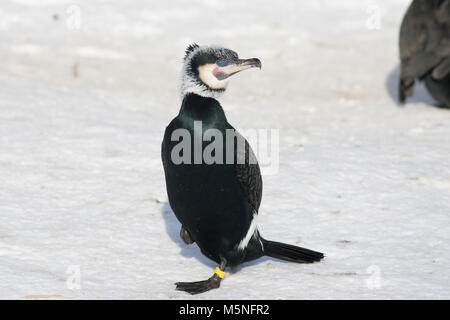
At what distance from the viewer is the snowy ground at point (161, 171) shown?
11.1 feet

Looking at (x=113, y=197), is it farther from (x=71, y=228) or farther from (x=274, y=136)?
(x=274, y=136)

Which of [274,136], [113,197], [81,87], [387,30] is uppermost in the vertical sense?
[387,30]

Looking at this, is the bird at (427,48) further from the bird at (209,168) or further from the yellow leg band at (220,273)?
the yellow leg band at (220,273)

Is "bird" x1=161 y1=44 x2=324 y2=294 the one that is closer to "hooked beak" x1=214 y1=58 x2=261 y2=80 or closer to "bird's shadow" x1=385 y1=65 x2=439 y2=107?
"hooked beak" x1=214 y1=58 x2=261 y2=80

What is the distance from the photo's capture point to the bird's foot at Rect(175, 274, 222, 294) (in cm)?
321

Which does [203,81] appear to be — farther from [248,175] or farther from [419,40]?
[419,40]

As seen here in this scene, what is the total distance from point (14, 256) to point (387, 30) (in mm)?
7344

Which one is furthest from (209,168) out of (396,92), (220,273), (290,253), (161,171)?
(396,92)

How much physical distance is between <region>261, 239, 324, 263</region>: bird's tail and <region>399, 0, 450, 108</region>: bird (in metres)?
3.63

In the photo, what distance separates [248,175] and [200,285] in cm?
55

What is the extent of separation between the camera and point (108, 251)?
11.9 ft

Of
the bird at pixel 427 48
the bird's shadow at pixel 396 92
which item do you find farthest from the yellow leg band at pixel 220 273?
the bird's shadow at pixel 396 92

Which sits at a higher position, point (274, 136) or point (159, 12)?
point (159, 12)

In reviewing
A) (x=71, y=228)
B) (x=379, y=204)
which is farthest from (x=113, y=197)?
(x=379, y=204)
